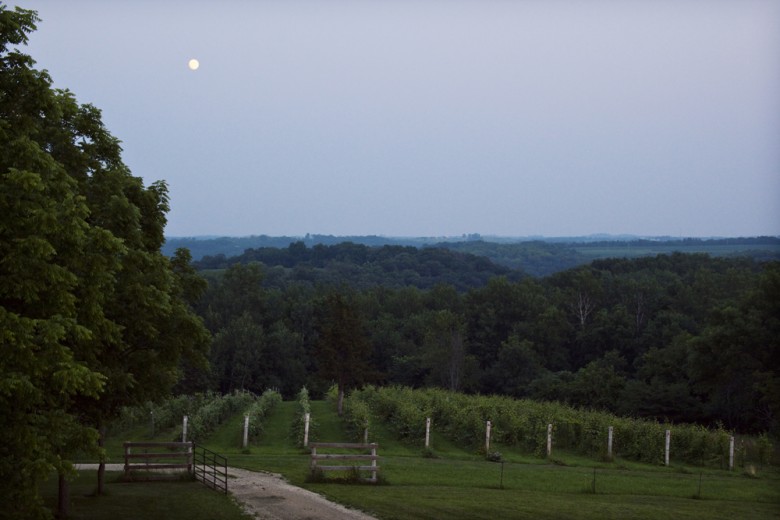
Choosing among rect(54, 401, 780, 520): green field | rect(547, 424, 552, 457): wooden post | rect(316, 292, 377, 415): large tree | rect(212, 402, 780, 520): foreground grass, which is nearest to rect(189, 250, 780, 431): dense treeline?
rect(316, 292, 377, 415): large tree

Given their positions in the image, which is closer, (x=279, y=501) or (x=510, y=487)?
(x=279, y=501)

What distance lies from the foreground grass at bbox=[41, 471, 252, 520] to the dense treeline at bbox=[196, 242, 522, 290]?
123m

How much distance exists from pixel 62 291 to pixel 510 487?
49.2 ft

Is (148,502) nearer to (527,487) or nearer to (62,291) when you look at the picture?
(62,291)

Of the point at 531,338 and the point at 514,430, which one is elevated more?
the point at 514,430

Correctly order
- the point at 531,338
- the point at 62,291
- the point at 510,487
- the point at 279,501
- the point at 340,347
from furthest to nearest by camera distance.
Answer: the point at 531,338, the point at 340,347, the point at 510,487, the point at 279,501, the point at 62,291

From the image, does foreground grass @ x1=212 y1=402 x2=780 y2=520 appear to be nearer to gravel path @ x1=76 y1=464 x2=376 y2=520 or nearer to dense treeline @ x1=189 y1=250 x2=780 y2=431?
gravel path @ x1=76 y1=464 x2=376 y2=520

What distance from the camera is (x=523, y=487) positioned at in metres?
22.8

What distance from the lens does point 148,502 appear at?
18500 millimetres

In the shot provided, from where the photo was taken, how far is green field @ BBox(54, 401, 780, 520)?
18219mm

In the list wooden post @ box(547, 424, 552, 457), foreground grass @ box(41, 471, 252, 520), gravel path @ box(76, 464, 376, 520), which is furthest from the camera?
wooden post @ box(547, 424, 552, 457)

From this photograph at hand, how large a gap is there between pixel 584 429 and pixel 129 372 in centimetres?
2073

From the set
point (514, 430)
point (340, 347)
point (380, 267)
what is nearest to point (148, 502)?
point (514, 430)

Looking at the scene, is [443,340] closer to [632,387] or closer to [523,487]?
[632,387]
